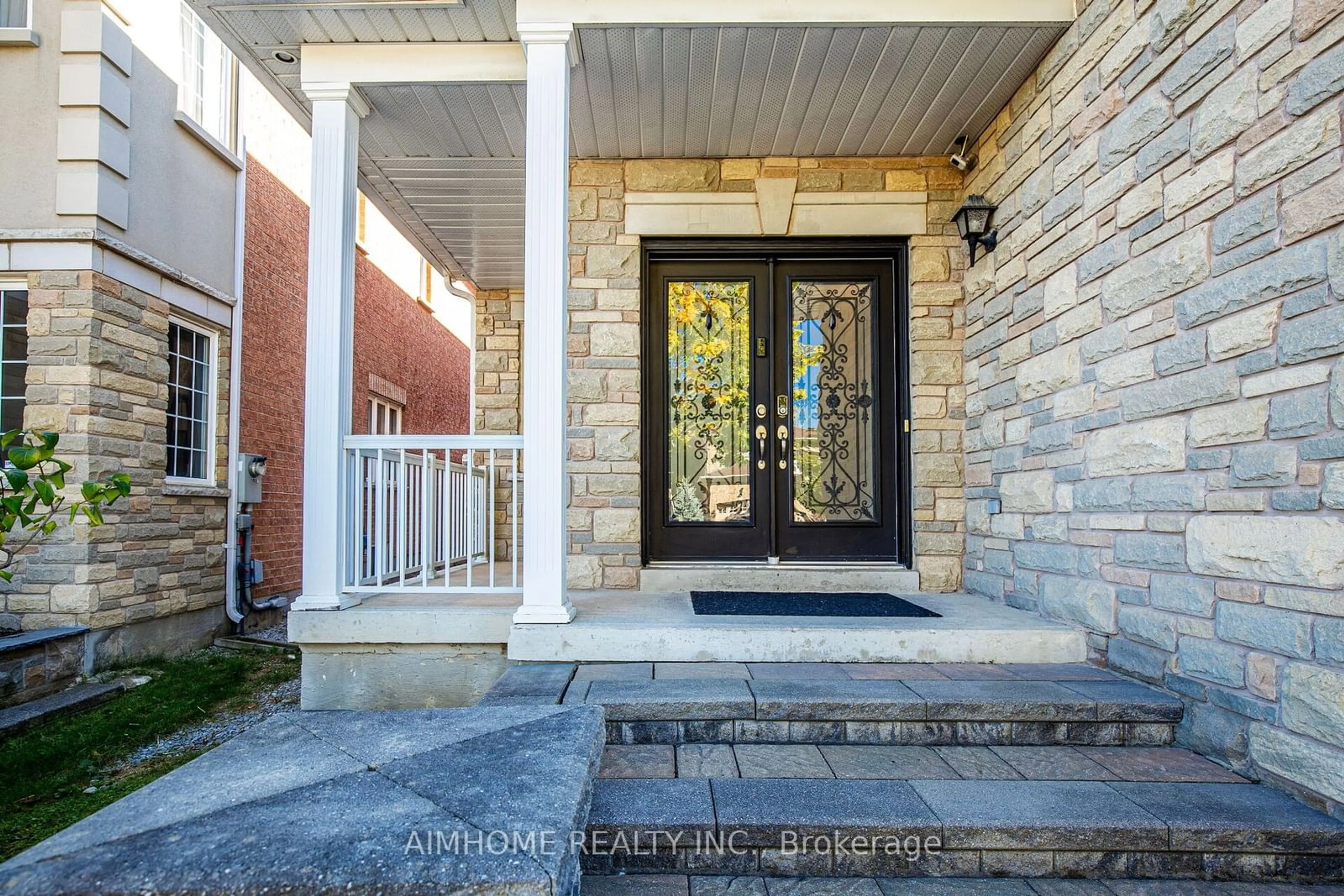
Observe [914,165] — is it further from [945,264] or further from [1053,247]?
[1053,247]

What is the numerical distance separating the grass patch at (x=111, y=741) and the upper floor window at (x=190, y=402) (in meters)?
1.40

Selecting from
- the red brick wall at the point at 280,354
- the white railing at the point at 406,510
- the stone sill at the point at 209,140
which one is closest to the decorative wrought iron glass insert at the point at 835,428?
the white railing at the point at 406,510

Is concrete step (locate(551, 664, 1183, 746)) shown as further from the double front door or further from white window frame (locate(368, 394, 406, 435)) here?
white window frame (locate(368, 394, 406, 435))

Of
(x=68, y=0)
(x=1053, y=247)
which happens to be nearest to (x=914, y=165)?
(x=1053, y=247)

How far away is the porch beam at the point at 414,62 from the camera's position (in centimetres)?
356

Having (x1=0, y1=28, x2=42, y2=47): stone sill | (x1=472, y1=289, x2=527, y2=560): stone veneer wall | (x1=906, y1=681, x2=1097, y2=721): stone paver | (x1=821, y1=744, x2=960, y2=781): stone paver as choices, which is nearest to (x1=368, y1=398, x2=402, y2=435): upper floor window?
(x1=472, y1=289, x2=527, y2=560): stone veneer wall

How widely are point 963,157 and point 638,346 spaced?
2123mm

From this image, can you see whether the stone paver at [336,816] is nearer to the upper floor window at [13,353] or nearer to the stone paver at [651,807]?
the stone paver at [651,807]

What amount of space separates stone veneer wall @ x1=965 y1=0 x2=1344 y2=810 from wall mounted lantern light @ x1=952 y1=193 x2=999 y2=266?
27cm

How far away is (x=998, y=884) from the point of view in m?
1.86

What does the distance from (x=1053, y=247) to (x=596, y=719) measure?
2.86m

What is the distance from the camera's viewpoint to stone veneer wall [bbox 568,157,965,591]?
167 inches

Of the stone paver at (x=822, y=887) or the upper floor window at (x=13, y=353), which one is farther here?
the upper floor window at (x=13, y=353)

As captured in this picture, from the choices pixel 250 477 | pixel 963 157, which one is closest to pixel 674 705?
pixel 963 157
